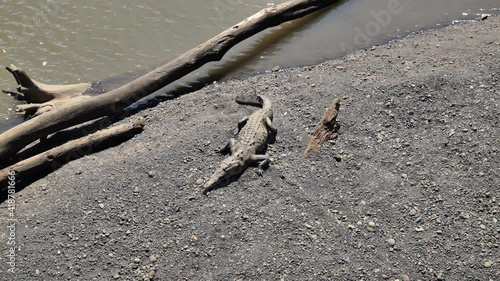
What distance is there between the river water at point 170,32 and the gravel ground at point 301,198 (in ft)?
6.10

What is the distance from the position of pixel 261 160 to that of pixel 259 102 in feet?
4.69

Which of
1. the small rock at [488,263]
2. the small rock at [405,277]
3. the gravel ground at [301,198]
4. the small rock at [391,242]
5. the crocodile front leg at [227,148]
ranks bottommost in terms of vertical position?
the small rock at [488,263]

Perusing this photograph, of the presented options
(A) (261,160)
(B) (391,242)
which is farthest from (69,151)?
(B) (391,242)

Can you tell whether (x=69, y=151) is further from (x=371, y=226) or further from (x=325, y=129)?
(x=371, y=226)

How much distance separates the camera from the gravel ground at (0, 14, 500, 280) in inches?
222

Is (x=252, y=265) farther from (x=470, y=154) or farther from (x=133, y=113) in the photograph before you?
(x=133, y=113)

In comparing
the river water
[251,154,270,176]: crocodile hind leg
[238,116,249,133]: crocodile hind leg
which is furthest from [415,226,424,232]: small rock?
the river water

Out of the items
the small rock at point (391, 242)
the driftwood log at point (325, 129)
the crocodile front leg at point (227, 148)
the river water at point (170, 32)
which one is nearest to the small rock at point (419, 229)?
the small rock at point (391, 242)

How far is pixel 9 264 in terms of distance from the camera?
5.86 metres

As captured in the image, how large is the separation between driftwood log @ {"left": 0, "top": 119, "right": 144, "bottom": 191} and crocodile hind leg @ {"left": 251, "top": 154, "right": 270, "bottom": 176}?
1.96 m

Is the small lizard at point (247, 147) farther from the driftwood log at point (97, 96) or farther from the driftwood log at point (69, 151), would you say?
the driftwood log at point (97, 96)

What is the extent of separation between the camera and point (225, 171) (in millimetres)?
6488

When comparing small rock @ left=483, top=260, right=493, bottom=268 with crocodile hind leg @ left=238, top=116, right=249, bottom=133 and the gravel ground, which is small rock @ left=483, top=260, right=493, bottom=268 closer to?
the gravel ground

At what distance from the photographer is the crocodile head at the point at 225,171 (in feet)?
21.0
